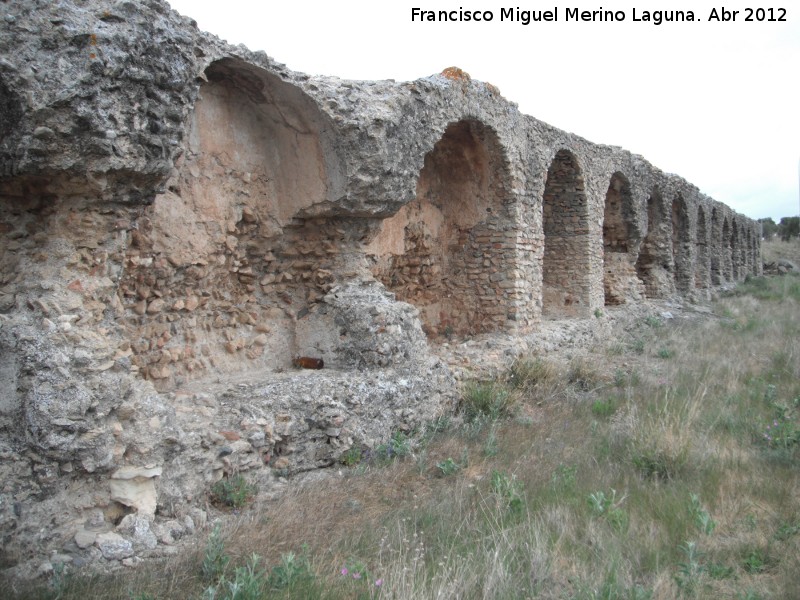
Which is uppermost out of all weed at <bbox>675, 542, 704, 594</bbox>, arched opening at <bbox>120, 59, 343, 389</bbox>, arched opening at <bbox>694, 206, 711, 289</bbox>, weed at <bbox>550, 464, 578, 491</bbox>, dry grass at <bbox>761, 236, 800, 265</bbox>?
dry grass at <bbox>761, 236, 800, 265</bbox>

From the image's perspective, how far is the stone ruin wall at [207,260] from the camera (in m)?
3.14

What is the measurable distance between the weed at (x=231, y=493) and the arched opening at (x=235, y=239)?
39.2 inches

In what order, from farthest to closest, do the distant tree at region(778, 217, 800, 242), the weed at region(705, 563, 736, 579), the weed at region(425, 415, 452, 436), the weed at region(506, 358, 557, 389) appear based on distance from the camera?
1. the distant tree at region(778, 217, 800, 242)
2. the weed at region(506, 358, 557, 389)
3. the weed at region(425, 415, 452, 436)
4. the weed at region(705, 563, 736, 579)

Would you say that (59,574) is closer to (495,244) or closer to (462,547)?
(462,547)

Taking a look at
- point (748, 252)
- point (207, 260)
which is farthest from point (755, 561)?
point (748, 252)

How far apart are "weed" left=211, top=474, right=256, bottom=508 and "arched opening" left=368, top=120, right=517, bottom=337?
3.81 m

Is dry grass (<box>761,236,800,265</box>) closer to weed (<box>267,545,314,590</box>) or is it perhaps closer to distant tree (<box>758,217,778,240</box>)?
distant tree (<box>758,217,778,240</box>)

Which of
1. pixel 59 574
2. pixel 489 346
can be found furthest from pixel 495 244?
pixel 59 574

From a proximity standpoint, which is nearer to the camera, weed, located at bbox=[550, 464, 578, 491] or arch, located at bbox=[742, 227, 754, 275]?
weed, located at bbox=[550, 464, 578, 491]

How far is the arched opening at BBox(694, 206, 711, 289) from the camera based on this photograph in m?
18.3

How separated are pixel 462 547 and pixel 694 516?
124 centimetres

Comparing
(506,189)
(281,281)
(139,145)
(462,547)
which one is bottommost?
(462,547)

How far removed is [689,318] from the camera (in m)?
12.6

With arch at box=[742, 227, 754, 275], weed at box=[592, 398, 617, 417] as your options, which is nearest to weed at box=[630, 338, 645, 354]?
weed at box=[592, 398, 617, 417]
